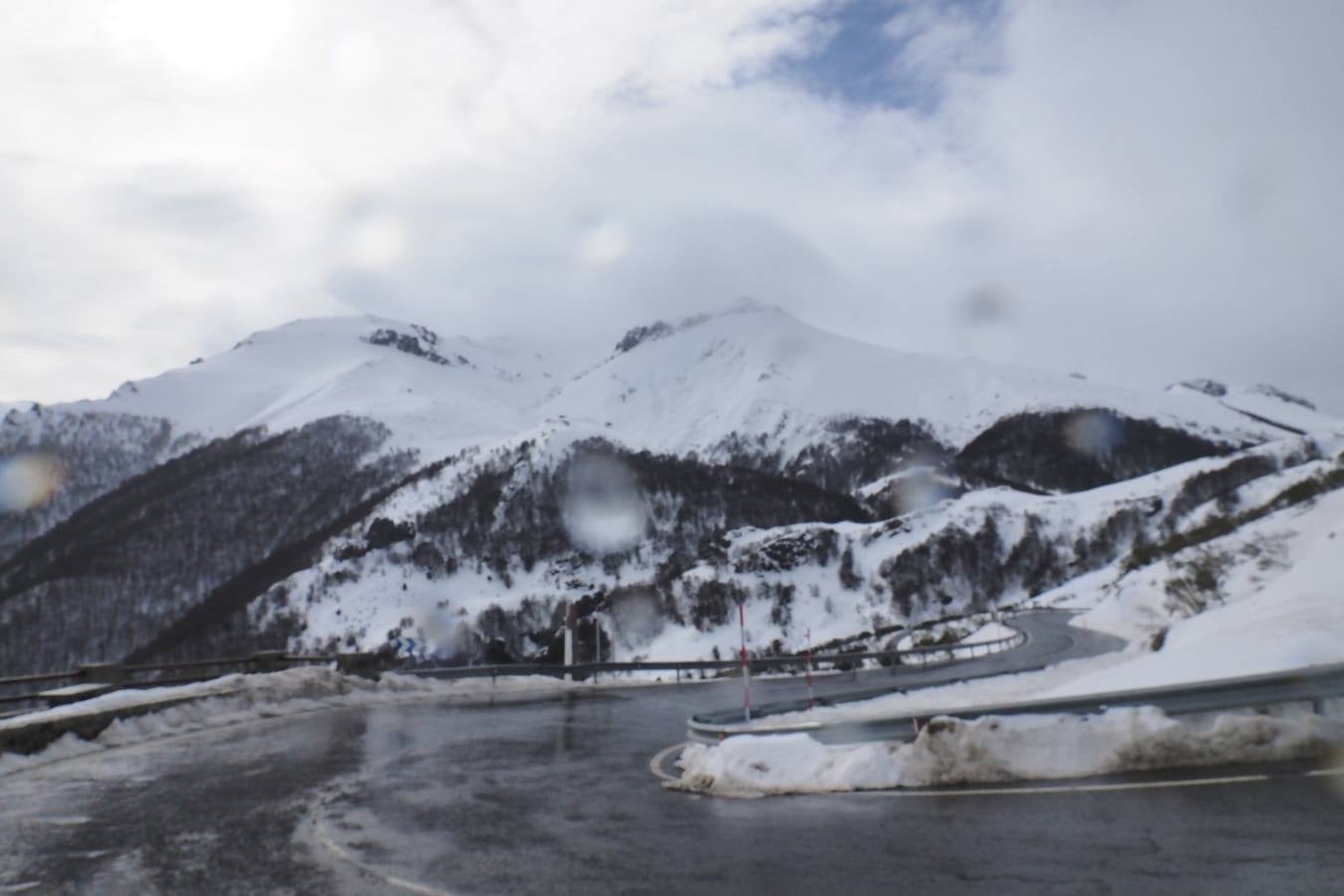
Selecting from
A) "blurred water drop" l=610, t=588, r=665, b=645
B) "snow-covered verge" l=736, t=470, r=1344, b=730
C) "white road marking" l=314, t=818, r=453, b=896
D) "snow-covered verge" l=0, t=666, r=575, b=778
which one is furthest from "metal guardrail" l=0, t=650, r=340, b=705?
"blurred water drop" l=610, t=588, r=665, b=645

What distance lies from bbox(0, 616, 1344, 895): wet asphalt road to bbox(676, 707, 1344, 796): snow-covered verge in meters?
0.53

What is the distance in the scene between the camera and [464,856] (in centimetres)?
802

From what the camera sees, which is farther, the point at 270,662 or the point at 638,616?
the point at 638,616

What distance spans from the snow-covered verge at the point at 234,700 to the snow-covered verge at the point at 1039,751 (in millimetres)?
11483

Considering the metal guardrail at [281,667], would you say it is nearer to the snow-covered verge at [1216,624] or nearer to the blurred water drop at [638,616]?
the snow-covered verge at [1216,624]

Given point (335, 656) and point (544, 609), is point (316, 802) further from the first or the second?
point (544, 609)

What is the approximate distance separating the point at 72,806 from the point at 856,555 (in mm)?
153750

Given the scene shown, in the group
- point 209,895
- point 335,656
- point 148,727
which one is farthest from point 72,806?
point 335,656

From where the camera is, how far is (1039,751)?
980 cm

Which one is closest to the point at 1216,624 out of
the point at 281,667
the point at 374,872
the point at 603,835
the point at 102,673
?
the point at 603,835

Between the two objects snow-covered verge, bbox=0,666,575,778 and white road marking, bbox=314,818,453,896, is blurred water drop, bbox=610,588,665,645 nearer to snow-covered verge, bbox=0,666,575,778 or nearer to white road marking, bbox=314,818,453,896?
snow-covered verge, bbox=0,666,575,778

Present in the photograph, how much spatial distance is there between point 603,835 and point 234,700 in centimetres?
1580

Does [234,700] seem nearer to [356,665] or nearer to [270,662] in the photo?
[270,662]

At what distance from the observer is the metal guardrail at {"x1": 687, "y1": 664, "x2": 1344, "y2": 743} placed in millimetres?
9844
